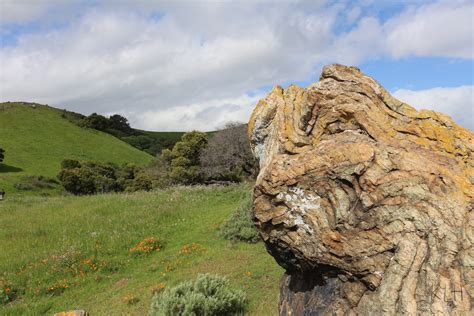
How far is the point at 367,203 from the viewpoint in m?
5.50

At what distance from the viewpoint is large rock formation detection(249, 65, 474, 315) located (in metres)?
5.09

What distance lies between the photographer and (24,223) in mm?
21312

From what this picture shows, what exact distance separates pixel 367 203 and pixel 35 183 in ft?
174

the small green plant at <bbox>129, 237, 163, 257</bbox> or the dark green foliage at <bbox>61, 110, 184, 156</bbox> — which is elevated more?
the dark green foliage at <bbox>61, 110, 184, 156</bbox>

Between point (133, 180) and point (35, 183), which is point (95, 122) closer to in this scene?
point (35, 183)

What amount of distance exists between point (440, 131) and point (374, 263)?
2.08m

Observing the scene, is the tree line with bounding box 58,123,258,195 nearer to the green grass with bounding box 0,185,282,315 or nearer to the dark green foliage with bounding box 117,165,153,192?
the dark green foliage with bounding box 117,165,153,192

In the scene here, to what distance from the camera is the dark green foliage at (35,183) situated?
163ft

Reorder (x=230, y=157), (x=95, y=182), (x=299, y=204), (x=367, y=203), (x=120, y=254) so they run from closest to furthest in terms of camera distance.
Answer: (x=367, y=203) → (x=299, y=204) → (x=120, y=254) → (x=230, y=157) → (x=95, y=182)

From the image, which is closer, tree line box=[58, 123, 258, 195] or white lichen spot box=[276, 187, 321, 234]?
white lichen spot box=[276, 187, 321, 234]

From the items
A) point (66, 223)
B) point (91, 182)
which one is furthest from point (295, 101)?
point (91, 182)

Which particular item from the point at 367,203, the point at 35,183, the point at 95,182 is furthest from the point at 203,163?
the point at 367,203

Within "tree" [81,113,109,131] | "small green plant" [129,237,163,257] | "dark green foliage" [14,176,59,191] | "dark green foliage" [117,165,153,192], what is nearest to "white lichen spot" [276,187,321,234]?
"small green plant" [129,237,163,257]

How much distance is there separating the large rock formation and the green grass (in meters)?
→ 4.10
